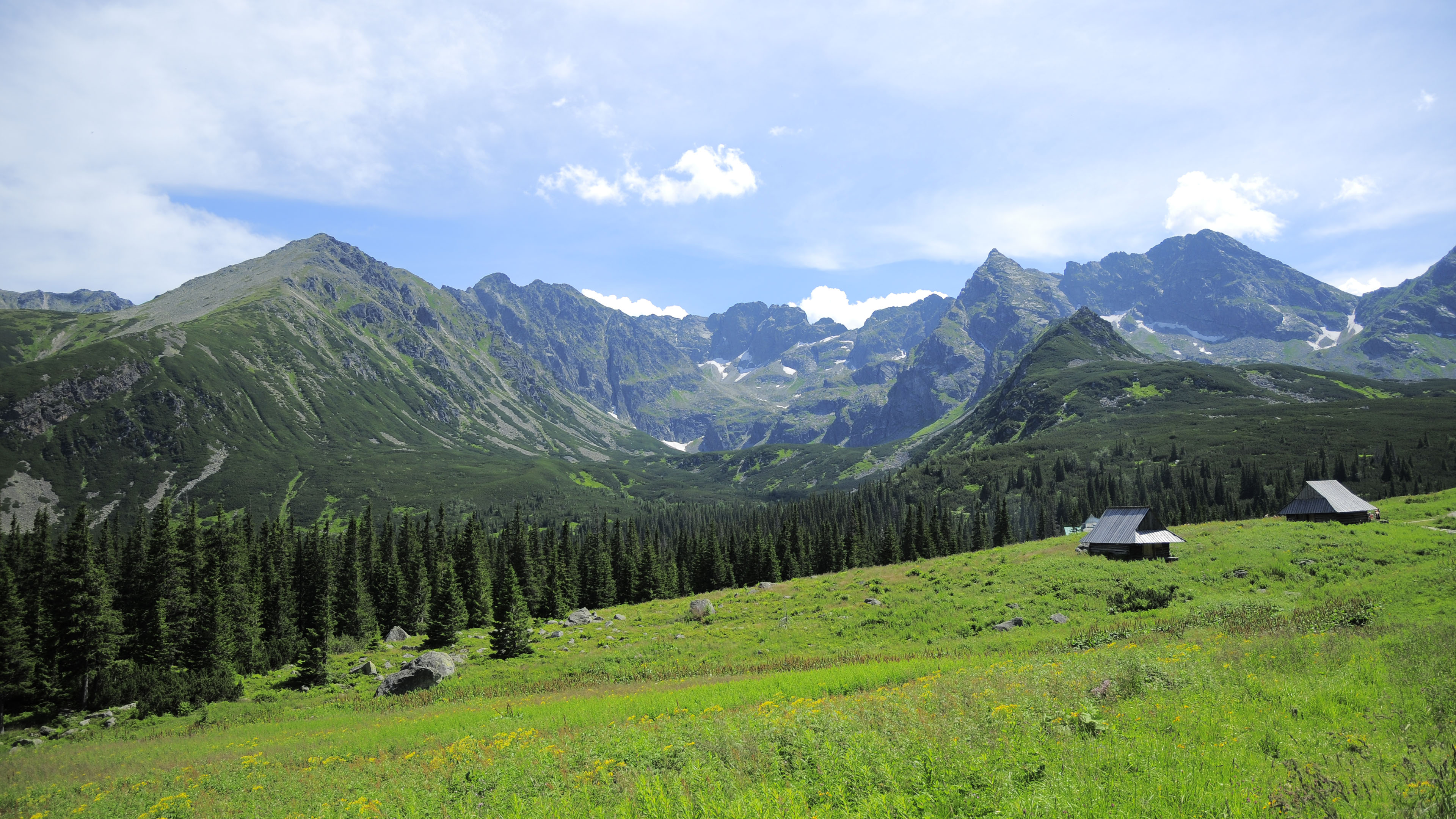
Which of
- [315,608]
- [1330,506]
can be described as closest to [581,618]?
[315,608]

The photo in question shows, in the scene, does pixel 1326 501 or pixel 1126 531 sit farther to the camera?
pixel 1326 501

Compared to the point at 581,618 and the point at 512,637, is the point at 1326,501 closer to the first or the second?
the point at 581,618

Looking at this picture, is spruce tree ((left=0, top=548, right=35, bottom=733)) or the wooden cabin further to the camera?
the wooden cabin

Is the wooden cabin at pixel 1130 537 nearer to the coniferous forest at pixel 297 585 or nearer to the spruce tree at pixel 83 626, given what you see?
the coniferous forest at pixel 297 585

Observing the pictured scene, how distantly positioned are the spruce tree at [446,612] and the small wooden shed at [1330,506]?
78.8m

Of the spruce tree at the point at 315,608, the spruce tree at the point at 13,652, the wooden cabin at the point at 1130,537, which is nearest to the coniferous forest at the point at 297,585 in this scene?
the spruce tree at the point at 13,652

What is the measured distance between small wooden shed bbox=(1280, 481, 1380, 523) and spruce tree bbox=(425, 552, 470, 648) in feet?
258

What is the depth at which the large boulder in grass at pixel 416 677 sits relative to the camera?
127 ft

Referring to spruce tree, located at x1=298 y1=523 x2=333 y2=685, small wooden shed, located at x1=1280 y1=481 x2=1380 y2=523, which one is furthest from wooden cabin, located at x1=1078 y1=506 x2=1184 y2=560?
spruce tree, located at x1=298 y1=523 x2=333 y2=685

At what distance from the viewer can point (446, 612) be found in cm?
5550

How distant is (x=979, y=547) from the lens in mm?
116938

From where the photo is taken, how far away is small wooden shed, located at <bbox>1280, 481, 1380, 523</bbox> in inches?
2160

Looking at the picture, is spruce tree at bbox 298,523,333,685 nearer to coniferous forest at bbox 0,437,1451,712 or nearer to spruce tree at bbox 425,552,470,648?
coniferous forest at bbox 0,437,1451,712

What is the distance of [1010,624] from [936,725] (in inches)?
980
